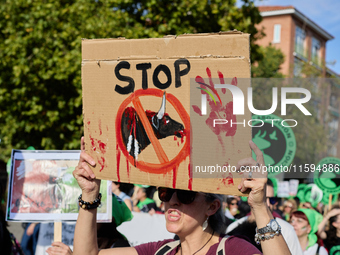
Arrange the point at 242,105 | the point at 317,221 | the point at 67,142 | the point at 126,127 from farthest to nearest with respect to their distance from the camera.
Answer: the point at 67,142, the point at 317,221, the point at 126,127, the point at 242,105

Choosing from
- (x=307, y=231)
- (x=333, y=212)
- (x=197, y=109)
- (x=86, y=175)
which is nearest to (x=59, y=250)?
→ (x=86, y=175)

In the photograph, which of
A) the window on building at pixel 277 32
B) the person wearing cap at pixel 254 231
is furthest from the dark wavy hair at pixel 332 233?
the window on building at pixel 277 32

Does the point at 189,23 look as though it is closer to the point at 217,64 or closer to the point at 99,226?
the point at 99,226

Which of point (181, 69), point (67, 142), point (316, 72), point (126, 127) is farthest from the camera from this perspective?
point (316, 72)

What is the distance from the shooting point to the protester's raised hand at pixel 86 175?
1970 millimetres

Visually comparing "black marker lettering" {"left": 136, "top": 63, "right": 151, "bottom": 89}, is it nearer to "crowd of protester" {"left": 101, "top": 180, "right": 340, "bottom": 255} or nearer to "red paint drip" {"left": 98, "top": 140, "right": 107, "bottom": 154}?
"red paint drip" {"left": 98, "top": 140, "right": 107, "bottom": 154}

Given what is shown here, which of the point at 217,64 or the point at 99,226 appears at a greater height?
the point at 217,64

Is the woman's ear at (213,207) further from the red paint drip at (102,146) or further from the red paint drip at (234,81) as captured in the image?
the red paint drip at (234,81)

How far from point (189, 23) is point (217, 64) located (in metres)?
6.80

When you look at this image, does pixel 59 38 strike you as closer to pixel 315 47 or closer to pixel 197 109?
pixel 197 109

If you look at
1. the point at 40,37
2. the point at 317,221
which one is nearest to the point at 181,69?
the point at 317,221

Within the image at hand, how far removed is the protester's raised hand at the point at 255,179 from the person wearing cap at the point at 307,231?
11.6 feet

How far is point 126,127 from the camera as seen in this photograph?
1.84m

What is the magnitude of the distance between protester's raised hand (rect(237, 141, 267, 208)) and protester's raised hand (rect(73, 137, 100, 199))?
0.78 metres
